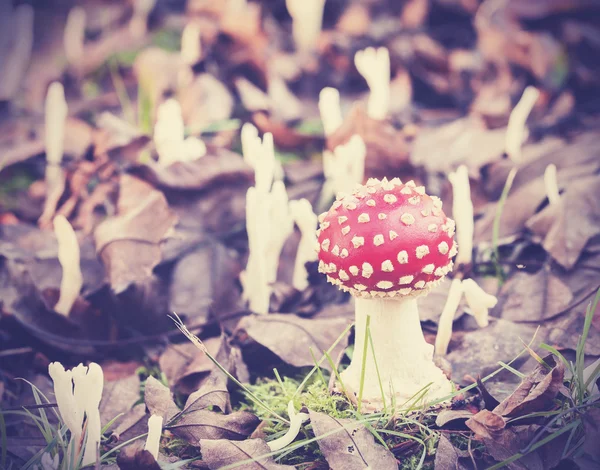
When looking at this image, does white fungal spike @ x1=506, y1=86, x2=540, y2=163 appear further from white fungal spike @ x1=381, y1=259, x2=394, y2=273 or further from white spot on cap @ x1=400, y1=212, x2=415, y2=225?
white fungal spike @ x1=381, y1=259, x2=394, y2=273

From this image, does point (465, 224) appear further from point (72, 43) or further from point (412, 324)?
point (72, 43)

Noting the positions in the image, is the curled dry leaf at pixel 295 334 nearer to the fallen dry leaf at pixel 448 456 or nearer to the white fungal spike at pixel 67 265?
the fallen dry leaf at pixel 448 456

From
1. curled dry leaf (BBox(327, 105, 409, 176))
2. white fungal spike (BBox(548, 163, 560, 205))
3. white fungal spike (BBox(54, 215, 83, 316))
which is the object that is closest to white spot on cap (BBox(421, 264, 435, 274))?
white fungal spike (BBox(548, 163, 560, 205))

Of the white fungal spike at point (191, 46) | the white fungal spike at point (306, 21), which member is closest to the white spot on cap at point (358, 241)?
the white fungal spike at point (191, 46)

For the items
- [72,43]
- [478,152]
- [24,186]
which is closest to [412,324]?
[478,152]

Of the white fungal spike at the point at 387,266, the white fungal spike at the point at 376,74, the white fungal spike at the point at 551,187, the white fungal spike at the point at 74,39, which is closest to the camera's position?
the white fungal spike at the point at 387,266
